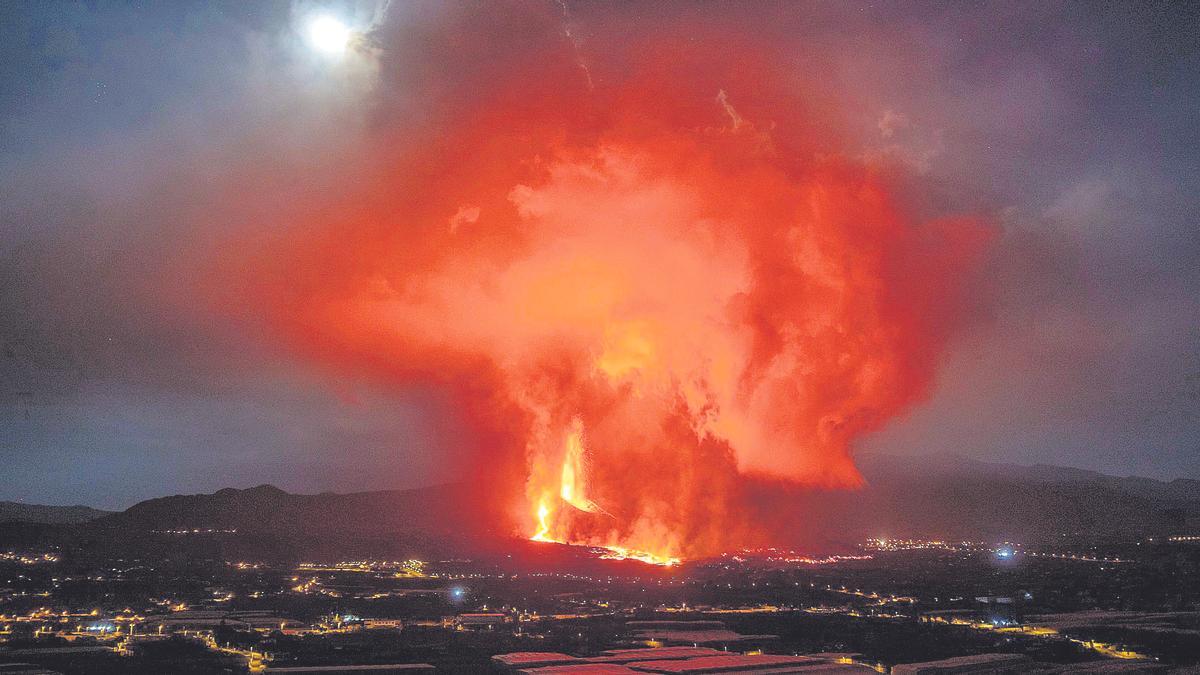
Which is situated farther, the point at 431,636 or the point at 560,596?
the point at 560,596

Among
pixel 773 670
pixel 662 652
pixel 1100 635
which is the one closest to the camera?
pixel 773 670

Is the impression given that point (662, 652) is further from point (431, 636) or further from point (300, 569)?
point (300, 569)

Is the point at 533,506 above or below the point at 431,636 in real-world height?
above

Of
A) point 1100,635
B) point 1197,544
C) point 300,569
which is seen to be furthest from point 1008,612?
point 1197,544

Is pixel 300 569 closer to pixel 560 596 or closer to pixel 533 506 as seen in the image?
pixel 533 506

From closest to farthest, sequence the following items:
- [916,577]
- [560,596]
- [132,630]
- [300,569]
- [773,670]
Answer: [773,670] < [132,630] < [560,596] < [916,577] < [300,569]

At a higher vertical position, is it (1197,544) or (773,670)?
(1197,544)

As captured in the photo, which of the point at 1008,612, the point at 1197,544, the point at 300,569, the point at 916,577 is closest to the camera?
the point at 1008,612

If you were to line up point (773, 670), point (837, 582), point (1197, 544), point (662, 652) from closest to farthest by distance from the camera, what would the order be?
point (773, 670), point (662, 652), point (837, 582), point (1197, 544)

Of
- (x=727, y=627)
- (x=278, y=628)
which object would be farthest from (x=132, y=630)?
(x=727, y=627)
